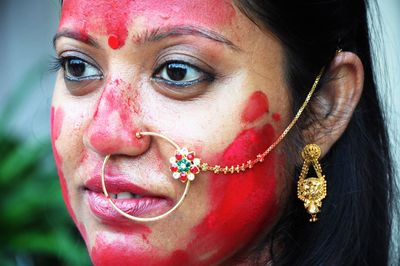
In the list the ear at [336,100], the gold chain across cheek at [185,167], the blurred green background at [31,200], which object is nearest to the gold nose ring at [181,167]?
the gold chain across cheek at [185,167]

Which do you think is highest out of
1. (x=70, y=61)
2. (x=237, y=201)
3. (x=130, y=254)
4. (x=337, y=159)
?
(x=70, y=61)

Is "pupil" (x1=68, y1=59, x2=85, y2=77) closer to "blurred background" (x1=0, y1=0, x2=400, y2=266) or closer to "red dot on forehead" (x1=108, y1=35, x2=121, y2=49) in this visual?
"red dot on forehead" (x1=108, y1=35, x2=121, y2=49)

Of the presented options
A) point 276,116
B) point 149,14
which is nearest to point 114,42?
point 149,14

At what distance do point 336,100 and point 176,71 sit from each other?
0.55m

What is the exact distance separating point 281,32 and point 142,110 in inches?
19.5

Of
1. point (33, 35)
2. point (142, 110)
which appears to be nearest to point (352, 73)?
point (142, 110)

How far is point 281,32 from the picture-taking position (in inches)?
94.6

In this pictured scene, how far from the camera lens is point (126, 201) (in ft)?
7.66

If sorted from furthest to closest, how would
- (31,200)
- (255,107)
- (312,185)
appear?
1. (31,200)
2. (312,185)
3. (255,107)

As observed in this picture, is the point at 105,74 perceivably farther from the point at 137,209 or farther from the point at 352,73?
the point at 352,73

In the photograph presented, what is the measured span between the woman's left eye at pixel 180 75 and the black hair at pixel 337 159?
23 centimetres

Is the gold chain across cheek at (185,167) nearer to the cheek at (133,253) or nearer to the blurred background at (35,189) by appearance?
the cheek at (133,253)

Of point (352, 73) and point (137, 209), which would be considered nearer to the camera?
point (137, 209)

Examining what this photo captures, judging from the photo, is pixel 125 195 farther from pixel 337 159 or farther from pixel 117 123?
pixel 337 159
